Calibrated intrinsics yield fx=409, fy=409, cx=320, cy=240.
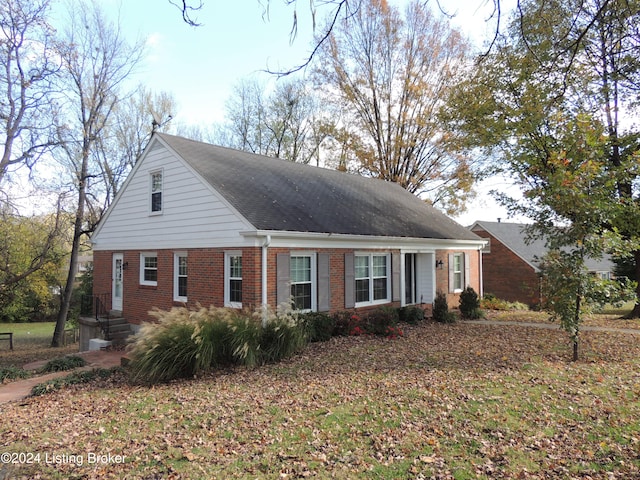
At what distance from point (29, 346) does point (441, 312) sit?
19.8 meters

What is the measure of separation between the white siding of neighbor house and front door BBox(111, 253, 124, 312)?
1.47 feet

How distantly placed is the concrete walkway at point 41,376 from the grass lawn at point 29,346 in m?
3.43

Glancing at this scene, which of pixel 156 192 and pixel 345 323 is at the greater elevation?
pixel 156 192

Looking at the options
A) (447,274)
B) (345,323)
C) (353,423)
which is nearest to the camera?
(353,423)

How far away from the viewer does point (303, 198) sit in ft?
45.0

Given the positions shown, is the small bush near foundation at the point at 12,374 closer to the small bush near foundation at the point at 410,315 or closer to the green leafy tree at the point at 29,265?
the green leafy tree at the point at 29,265

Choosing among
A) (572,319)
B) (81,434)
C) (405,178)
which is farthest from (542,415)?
(405,178)

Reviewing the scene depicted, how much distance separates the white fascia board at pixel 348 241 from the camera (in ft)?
34.9

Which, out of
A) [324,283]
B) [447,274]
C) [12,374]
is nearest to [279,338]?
[324,283]

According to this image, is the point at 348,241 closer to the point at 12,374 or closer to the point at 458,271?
the point at 458,271

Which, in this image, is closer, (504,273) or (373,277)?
(373,277)

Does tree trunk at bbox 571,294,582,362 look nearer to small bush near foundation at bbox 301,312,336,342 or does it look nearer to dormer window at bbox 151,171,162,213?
small bush near foundation at bbox 301,312,336,342

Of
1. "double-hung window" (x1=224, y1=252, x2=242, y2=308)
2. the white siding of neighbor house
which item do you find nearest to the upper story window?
the white siding of neighbor house

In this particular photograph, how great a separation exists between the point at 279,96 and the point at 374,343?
2388cm
